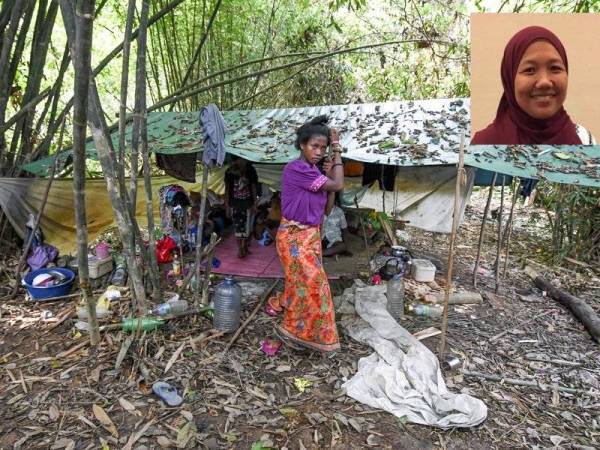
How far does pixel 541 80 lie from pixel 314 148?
4.31 feet

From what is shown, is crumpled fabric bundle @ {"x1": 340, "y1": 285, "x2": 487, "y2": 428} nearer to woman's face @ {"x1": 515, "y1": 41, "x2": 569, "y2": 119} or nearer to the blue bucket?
woman's face @ {"x1": 515, "y1": 41, "x2": 569, "y2": 119}

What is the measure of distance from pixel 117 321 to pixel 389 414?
227 cm

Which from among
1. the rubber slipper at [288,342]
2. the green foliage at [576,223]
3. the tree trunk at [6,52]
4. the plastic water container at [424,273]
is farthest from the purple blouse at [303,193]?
the green foliage at [576,223]

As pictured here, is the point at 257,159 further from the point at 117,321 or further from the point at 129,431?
the point at 129,431

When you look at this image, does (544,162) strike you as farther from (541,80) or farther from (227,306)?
(227,306)

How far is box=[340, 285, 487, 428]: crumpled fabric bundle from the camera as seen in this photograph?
2463mm

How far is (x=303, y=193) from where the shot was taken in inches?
107

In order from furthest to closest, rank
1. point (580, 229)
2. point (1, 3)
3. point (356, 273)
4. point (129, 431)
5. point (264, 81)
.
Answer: point (264, 81), point (580, 229), point (356, 273), point (1, 3), point (129, 431)

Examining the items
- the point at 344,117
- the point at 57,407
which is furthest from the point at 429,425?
the point at 344,117

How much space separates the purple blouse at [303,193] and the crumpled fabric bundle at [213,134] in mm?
644

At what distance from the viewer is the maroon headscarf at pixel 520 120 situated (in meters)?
1.90

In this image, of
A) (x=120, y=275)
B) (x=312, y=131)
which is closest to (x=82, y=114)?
(x=312, y=131)

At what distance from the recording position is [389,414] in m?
2.52

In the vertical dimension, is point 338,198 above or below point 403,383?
above
